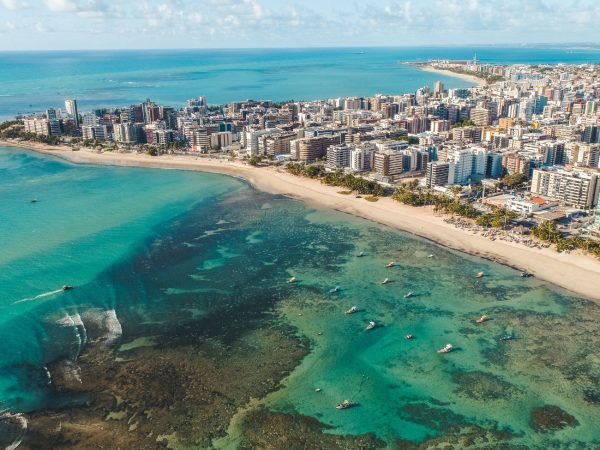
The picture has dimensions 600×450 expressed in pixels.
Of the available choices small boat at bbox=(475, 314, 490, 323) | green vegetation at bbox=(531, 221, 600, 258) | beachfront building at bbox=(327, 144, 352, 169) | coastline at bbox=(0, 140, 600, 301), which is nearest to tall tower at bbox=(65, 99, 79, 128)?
coastline at bbox=(0, 140, 600, 301)

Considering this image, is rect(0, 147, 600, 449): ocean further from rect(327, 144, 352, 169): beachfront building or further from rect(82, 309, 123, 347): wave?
rect(327, 144, 352, 169): beachfront building

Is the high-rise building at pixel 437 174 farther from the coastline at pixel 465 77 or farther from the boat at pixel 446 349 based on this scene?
the coastline at pixel 465 77

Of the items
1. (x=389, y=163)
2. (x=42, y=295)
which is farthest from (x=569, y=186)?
(x=42, y=295)

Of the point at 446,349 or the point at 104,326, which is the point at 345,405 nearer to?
the point at 446,349

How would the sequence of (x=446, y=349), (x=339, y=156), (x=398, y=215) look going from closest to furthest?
(x=446, y=349) → (x=398, y=215) → (x=339, y=156)

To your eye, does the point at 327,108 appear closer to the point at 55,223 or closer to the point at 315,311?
the point at 55,223

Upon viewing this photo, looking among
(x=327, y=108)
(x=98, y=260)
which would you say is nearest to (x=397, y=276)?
(x=98, y=260)

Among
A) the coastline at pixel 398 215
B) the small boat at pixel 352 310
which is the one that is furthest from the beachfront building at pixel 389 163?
the small boat at pixel 352 310
